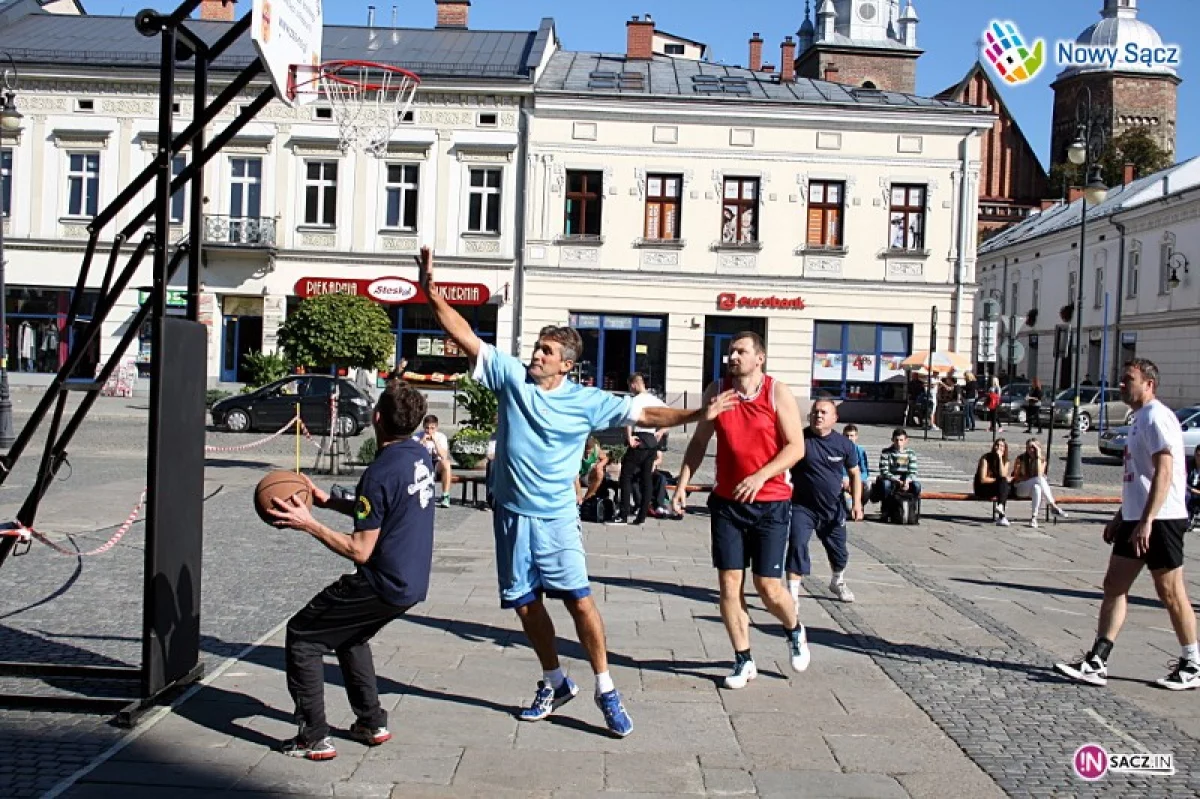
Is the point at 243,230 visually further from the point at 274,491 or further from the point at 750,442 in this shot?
the point at 274,491

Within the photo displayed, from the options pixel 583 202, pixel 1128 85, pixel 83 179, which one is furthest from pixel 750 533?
pixel 1128 85

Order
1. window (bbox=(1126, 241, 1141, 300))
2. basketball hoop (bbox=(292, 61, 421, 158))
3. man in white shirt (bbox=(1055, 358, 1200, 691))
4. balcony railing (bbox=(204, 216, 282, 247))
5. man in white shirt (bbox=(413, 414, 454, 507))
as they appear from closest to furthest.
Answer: man in white shirt (bbox=(1055, 358, 1200, 691)), basketball hoop (bbox=(292, 61, 421, 158)), man in white shirt (bbox=(413, 414, 454, 507)), balcony railing (bbox=(204, 216, 282, 247)), window (bbox=(1126, 241, 1141, 300))

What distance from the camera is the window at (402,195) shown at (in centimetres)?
3847

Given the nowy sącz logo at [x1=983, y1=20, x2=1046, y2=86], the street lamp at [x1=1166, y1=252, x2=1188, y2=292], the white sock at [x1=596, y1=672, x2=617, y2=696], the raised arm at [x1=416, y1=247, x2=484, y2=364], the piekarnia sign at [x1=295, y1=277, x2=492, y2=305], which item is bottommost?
the white sock at [x1=596, y1=672, x2=617, y2=696]

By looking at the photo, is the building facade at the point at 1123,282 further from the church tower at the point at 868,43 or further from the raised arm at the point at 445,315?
the raised arm at the point at 445,315

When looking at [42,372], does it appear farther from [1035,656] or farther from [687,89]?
[1035,656]

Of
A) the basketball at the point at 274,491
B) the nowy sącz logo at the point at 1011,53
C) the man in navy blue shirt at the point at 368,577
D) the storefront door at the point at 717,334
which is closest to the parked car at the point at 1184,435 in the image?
the nowy sącz logo at the point at 1011,53

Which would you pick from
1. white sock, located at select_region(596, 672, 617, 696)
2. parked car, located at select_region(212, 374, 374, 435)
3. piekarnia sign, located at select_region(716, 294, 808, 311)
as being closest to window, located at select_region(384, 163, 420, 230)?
piekarnia sign, located at select_region(716, 294, 808, 311)

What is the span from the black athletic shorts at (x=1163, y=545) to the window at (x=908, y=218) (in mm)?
32573

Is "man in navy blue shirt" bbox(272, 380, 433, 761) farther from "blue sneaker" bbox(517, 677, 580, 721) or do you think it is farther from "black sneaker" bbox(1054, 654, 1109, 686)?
"black sneaker" bbox(1054, 654, 1109, 686)

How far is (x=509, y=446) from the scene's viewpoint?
19.4 feet

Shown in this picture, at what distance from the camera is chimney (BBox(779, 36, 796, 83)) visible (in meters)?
42.2

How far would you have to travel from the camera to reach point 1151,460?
725cm

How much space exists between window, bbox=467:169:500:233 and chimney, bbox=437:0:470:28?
830cm
